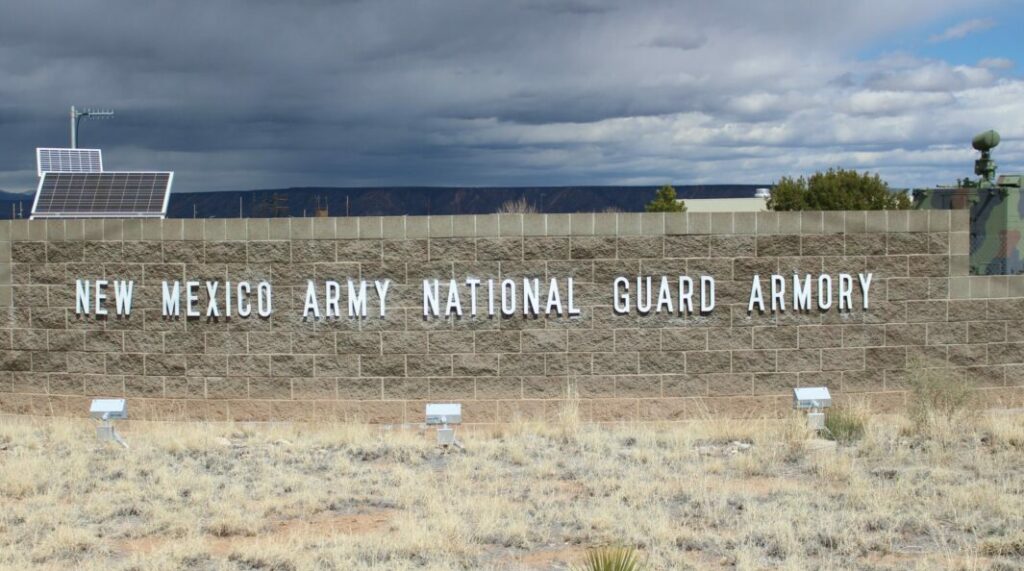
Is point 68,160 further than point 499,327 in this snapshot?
Yes

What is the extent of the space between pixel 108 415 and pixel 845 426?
8.17 m

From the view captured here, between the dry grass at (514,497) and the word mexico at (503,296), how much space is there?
4.55ft

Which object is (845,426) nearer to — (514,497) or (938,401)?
(938,401)

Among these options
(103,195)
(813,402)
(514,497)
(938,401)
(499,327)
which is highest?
(103,195)

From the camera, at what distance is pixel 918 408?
13523 millimetres

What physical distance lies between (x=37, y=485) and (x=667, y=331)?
23.3 ft

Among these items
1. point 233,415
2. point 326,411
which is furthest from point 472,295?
point 233,415

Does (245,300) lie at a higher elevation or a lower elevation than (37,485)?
higher

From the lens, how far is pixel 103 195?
1700cm

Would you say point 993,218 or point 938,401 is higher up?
point 993,218

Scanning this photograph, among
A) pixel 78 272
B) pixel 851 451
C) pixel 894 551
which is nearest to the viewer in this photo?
pixel 894 551

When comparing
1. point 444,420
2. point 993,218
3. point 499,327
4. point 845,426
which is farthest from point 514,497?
point 993,218

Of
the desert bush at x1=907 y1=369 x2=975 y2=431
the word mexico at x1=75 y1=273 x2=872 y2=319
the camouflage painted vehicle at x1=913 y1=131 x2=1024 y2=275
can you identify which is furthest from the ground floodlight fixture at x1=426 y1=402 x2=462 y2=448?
the camouflage painted vehicle at x1=913 y1=131 x2=1024 y2=275

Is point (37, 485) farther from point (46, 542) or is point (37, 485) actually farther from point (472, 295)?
point (472, 295)
